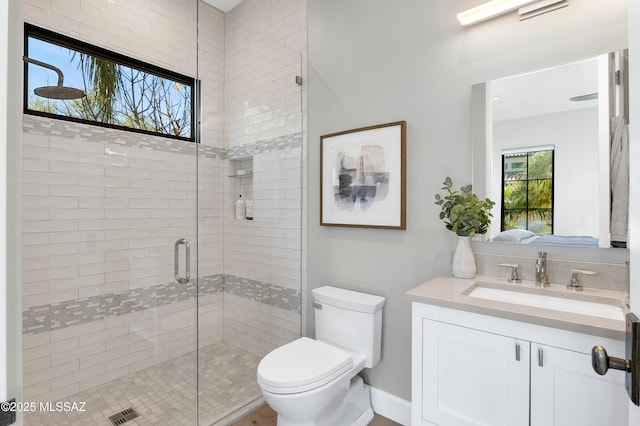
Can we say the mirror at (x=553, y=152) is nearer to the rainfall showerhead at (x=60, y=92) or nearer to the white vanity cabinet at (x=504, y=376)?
the white vanity cabinet at (x=504, y=376)

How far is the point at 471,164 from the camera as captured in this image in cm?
173

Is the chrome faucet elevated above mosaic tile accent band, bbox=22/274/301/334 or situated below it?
above

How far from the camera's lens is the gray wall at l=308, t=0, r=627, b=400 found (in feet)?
5.09

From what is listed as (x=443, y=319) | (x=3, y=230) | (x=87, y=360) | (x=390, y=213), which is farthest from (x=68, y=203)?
(x=443, y=319)

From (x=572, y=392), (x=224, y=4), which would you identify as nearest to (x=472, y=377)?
(x=572, y=392)

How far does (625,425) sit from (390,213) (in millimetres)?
1309

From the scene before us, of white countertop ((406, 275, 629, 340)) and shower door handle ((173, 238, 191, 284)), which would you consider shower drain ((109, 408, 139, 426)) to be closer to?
shower door handle ((173, 238, 191, 284))

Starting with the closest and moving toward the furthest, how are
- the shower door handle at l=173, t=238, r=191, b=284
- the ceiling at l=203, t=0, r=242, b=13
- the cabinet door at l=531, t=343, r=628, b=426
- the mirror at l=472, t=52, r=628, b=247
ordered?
1. the cabinet door at l=531, t=343, r=628, b=426
2. the mirror at l=472, t=52, r=628, b=247
3. the shower door handle at l=173, t=238, r=191, b=284
4. the ceiling at l=203, t=0, r=242, b=13

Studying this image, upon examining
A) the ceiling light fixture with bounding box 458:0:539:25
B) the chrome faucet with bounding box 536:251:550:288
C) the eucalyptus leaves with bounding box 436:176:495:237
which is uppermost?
the ceiling light fixture with bounding box 458:0:539:25

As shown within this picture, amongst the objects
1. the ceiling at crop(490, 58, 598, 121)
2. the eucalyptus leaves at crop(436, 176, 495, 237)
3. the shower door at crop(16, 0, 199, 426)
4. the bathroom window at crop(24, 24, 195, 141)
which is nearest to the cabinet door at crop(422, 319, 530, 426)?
the eucalyptus leaves at crop(436, 176, 495, 237)

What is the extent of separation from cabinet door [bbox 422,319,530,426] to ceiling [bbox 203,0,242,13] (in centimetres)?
295

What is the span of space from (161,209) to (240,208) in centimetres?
56

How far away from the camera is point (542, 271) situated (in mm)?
1517

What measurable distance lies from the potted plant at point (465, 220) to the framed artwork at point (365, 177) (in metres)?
0.33
